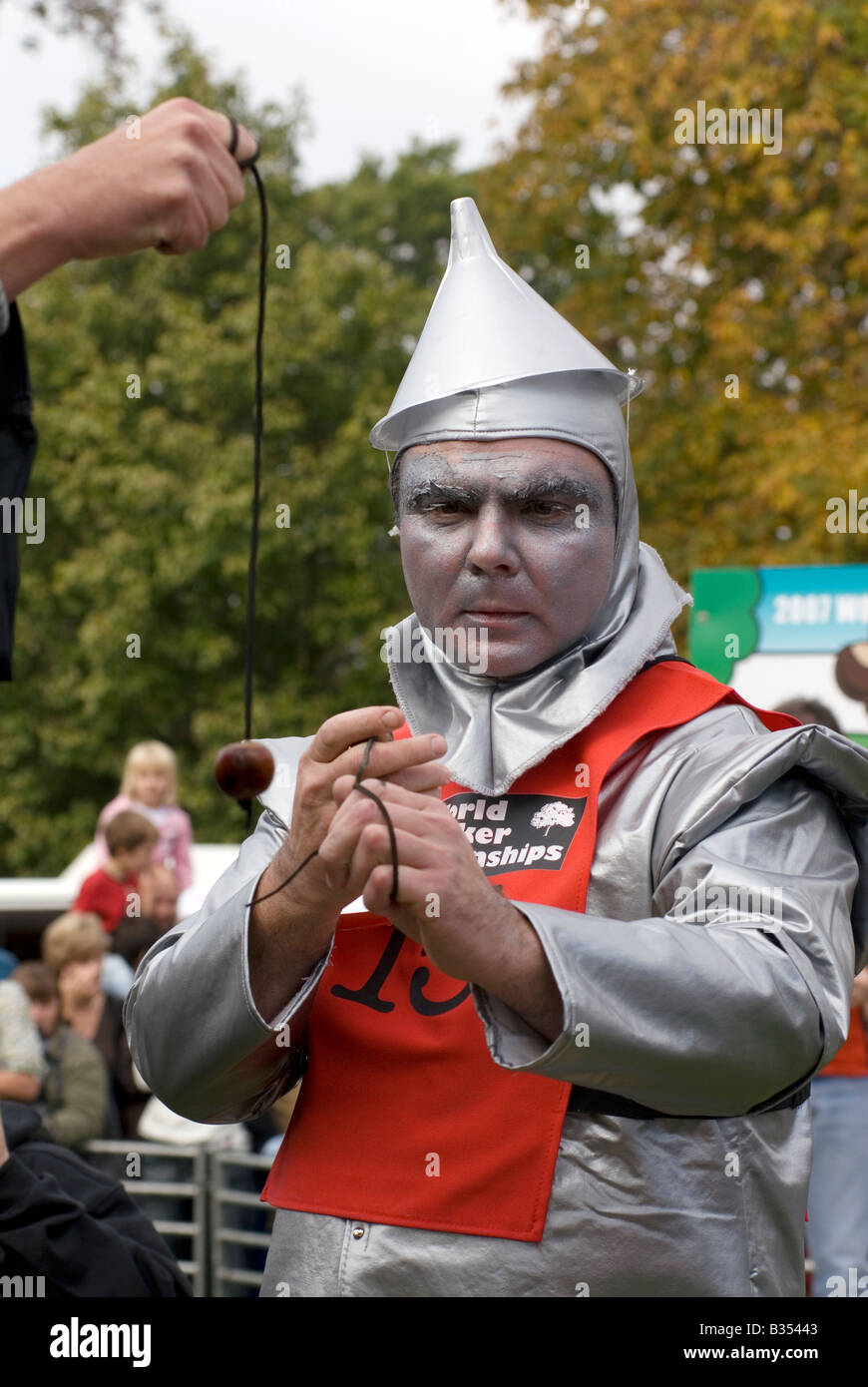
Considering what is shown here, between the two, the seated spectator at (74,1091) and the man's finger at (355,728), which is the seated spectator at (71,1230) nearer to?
the man's finger at (355,728)

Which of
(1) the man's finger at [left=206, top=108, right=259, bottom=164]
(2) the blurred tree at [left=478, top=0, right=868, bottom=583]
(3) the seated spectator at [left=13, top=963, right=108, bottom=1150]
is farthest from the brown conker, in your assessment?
(2) the blurred tree at [left=478, top=0, right=868, bottom=583]

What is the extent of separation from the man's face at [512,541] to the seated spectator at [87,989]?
4.40 metres

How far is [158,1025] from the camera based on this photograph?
213 cm

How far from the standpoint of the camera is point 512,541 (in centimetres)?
223

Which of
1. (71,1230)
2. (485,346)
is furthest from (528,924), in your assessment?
(71,1230)

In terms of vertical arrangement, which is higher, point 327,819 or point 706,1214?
point 327,819

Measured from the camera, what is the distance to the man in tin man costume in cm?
182

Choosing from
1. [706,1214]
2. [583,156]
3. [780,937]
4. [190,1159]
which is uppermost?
[583,156]

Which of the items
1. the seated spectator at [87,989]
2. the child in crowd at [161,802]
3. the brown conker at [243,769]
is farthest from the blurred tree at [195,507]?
the brown conker at [243,769]

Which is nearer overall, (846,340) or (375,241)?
(846,340)

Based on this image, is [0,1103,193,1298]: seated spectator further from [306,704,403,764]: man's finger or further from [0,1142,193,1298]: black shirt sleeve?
[306,704,403,764]: man's finger
